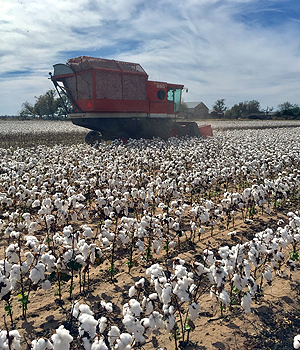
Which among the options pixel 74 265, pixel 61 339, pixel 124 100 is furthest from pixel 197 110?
pixel 61 339

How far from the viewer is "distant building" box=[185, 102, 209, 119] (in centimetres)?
9712

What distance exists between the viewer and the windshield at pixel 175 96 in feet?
67.7

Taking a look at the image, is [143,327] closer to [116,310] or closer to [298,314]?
[116,310]

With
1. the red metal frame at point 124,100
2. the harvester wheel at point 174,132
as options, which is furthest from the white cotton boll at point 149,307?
the harvester wheel at point 174,132

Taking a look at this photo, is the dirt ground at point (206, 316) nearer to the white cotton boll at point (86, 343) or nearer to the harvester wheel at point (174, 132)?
the white cotton boll at point (86, 343)

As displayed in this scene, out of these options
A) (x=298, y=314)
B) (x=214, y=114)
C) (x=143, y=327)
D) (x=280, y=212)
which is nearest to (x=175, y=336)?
(x=143, y=327)

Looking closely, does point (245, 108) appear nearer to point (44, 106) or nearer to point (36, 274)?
point (44, 106)

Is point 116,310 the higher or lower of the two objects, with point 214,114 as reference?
lower

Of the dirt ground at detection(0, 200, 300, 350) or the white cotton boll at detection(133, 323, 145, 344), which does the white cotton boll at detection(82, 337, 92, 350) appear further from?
the dirt ground at detection(0, 200, 300, 350)

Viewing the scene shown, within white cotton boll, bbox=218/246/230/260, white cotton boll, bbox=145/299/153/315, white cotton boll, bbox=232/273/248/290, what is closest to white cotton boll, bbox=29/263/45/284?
white cotton boll, bbox=145/299/153/315

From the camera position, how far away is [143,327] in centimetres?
283

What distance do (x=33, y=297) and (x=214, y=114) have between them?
101 meters

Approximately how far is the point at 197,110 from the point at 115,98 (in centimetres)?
8496

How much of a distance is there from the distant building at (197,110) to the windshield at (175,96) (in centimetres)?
7548
